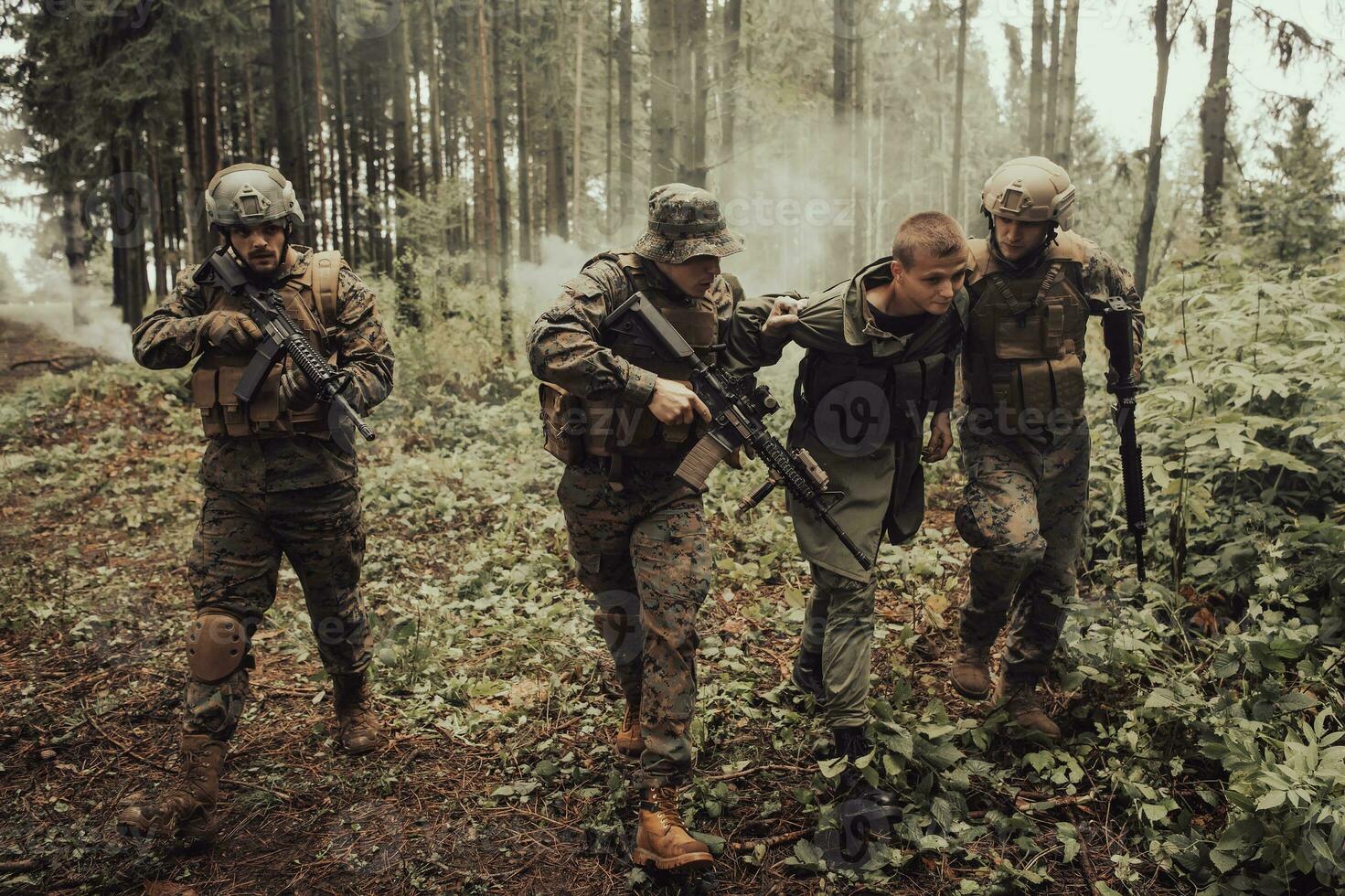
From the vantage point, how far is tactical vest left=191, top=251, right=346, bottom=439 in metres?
3.69

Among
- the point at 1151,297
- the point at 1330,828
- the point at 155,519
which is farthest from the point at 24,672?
the point at 1151,297

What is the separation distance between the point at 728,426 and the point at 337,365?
1843mm

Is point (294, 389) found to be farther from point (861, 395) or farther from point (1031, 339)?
point (1031, 339)

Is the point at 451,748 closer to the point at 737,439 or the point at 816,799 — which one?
the point at 816,799

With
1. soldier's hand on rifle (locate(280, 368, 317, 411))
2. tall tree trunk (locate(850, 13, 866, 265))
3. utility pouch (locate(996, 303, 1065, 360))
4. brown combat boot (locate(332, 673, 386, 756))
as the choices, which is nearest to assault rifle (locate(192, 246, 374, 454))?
soldier's hand on rifle (locate(280, 368, 317, 411))

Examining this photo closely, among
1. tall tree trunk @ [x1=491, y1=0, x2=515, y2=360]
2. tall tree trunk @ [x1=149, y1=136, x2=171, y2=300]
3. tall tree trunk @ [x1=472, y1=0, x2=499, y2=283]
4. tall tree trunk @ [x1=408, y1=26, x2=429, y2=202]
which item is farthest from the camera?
tall tree trunk @ [x1=408, y1=26, x2=429, y2=202]

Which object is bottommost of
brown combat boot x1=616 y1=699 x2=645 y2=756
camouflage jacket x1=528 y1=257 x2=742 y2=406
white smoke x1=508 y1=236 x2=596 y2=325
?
brown combat boot x1=616 y1=699 x2=645 y2=756

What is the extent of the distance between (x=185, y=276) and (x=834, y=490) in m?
3.04

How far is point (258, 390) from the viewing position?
12.1 ft

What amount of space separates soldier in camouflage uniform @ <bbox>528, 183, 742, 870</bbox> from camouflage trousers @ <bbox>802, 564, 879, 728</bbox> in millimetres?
569

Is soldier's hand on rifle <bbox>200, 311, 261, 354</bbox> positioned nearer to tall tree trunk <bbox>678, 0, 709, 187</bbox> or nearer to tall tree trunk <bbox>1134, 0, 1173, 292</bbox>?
tall tree trunk <bbox>678, 0, 709, 187</bbox>

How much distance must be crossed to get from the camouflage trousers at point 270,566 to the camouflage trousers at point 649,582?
1.08 m

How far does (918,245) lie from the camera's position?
342cm

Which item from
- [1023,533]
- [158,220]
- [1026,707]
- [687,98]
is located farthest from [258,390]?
[158,220]
